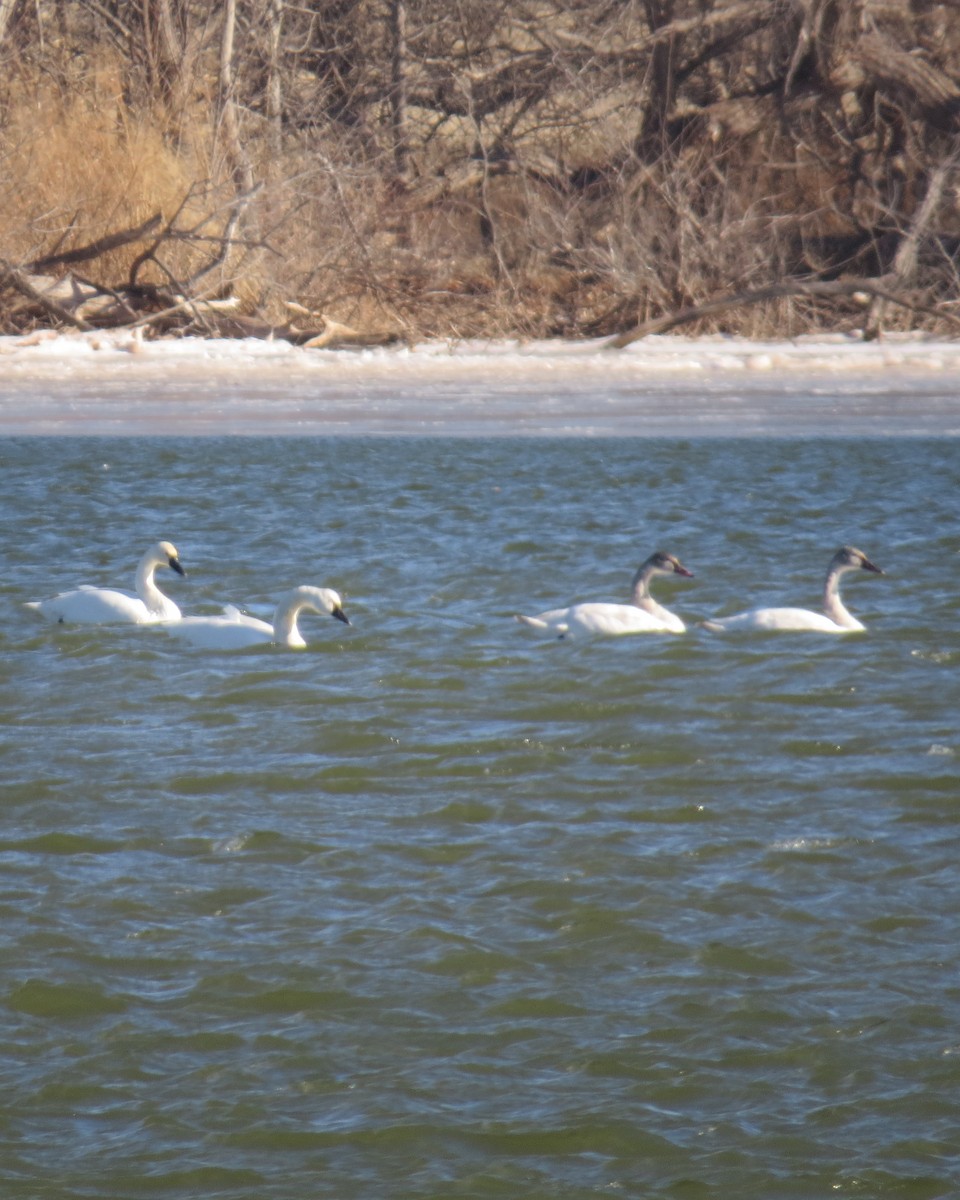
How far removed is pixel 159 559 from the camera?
8.43 metres

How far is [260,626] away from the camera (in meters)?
7.69

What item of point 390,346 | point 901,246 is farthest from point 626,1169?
point 901,246

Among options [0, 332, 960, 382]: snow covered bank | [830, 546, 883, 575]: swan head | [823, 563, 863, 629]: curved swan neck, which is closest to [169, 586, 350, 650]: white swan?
[823, 563, 863, 629]: curved swan neck

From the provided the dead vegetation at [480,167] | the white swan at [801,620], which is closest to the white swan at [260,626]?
the white swan at [801,620]

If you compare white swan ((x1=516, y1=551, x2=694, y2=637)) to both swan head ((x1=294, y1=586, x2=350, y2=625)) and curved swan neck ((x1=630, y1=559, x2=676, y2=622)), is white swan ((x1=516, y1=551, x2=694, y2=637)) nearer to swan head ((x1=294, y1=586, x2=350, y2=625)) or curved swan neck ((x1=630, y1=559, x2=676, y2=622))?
curved swan neck ((x1=630, y1=559, x2=676, y2=622))

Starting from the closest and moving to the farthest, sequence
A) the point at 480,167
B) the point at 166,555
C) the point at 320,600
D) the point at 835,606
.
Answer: the point at 320,600, the point at 835,606, the point at 166,555, the point at 480,167

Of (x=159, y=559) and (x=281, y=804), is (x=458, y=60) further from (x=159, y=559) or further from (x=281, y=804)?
(x=281, y=804)

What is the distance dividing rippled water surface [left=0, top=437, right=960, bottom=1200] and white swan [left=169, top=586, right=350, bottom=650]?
4.9 inches

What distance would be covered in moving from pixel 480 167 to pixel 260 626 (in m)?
14.6

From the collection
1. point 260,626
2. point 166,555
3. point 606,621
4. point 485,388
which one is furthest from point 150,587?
point 485,388

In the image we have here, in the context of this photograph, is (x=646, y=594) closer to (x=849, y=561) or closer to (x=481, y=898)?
(x=849, y=561)

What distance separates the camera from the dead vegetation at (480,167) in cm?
1838

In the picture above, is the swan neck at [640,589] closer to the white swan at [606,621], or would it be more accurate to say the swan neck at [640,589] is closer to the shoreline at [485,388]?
the white swan at [606,621]

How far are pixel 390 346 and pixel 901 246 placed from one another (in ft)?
17.8
